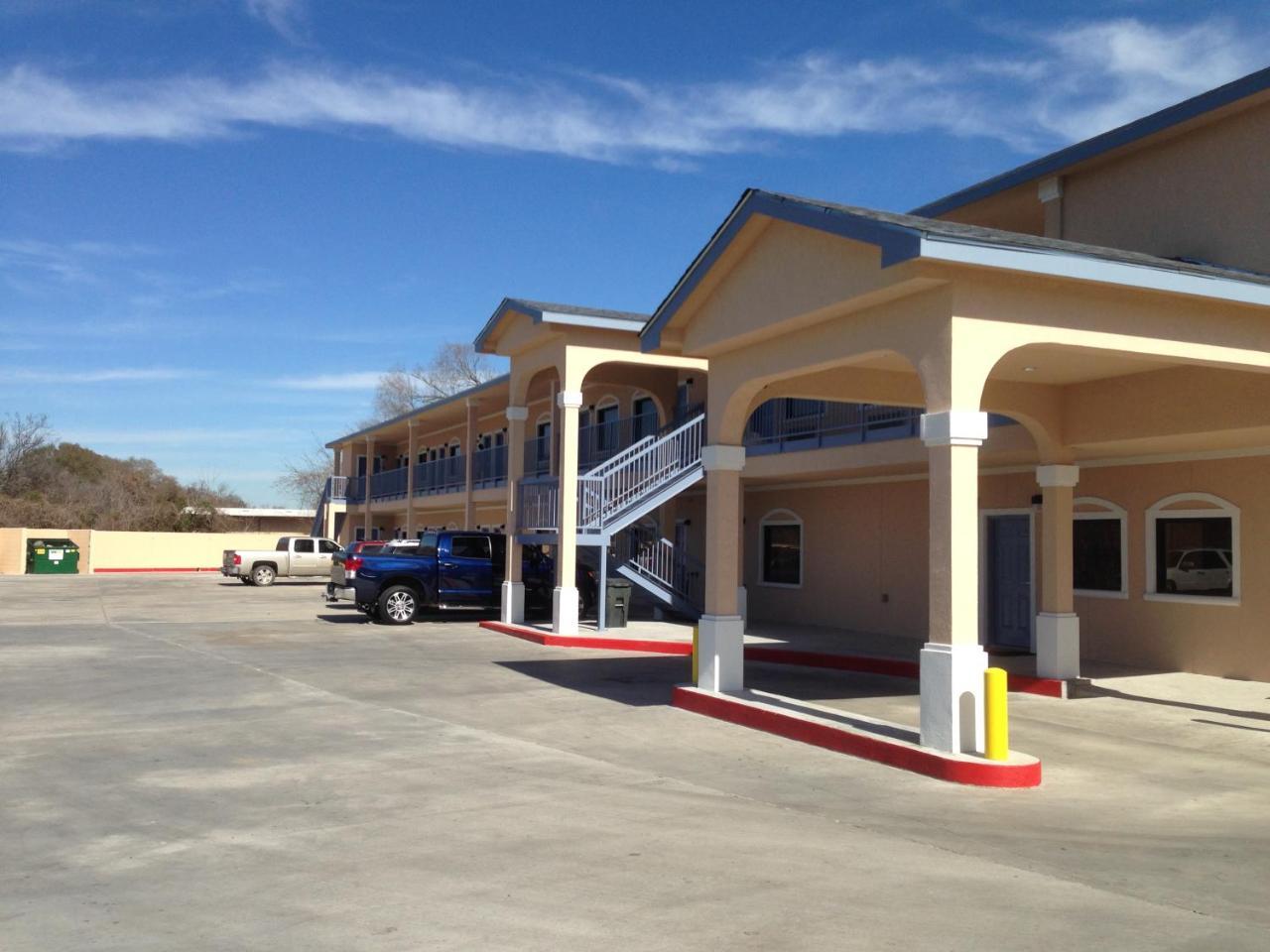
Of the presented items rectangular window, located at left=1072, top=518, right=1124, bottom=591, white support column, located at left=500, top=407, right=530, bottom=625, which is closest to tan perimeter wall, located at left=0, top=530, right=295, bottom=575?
white support column, located at left=500, top=407, right=530, bottom=625

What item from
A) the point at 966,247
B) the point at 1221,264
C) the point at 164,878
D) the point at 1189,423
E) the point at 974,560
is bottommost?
the point at 164,878

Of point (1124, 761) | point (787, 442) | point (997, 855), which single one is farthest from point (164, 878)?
point (787, 442)

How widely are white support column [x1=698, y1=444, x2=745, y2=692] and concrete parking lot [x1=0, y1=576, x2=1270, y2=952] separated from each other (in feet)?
2.35

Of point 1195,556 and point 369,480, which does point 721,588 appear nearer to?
point 1195,556

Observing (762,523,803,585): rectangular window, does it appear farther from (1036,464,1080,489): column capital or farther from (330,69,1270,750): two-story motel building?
(1036,464,1080,489): column capital

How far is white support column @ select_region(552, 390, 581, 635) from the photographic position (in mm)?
20250

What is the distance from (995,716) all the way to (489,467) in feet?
83.1

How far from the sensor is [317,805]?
320 inches

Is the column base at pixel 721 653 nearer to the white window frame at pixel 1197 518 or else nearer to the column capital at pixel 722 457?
the column capital at pixel 722 457

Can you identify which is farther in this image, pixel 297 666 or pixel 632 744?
pixel 297 666

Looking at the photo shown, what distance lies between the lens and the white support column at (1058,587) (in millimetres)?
14539

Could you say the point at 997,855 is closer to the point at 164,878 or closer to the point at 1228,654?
the point at 164,878

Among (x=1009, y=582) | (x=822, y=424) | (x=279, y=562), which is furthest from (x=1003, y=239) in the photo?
(x=279, y=562)

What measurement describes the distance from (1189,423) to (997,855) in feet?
24.9
